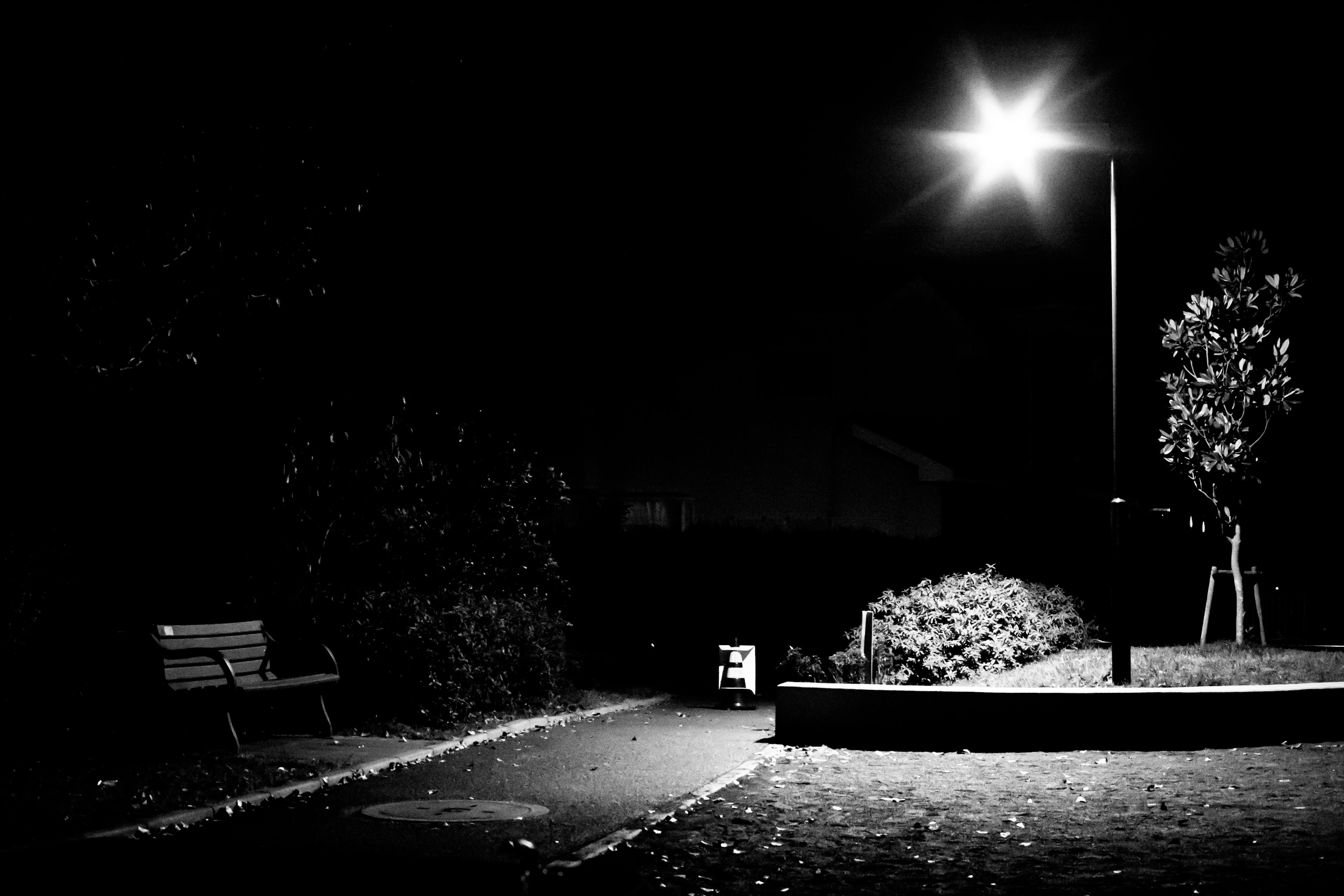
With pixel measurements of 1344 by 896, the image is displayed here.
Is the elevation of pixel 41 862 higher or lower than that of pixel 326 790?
higher

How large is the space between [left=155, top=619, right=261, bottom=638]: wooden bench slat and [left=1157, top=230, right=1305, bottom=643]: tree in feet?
35.2

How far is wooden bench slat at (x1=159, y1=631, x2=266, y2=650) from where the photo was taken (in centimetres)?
1211

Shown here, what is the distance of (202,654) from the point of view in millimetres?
11945

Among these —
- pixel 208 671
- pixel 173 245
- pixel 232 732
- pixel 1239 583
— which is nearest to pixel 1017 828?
pixel 232 732

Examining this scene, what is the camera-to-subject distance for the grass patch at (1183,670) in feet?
48.2

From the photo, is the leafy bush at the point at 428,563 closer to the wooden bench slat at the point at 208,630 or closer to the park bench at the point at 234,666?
the park bench at the point at 234,666

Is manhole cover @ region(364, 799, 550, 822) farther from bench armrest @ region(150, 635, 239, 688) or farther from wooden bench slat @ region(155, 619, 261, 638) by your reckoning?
wooden bench slat @ region(155, 619, 261, 638)

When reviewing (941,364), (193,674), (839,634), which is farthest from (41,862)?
(941,364)

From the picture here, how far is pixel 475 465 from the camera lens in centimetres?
1805

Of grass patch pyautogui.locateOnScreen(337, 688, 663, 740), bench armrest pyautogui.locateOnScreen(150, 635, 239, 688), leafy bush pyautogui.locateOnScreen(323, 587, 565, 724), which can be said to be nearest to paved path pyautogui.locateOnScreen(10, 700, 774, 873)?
grass patch pyautogui.locateOnScreen(337, 688, 663, 740)

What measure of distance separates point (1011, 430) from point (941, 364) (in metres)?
2.27

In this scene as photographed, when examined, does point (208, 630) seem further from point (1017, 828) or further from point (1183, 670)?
point (1183, 670)

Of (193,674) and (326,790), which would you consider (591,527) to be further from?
(326,790)

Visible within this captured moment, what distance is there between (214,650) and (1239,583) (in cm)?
1170
